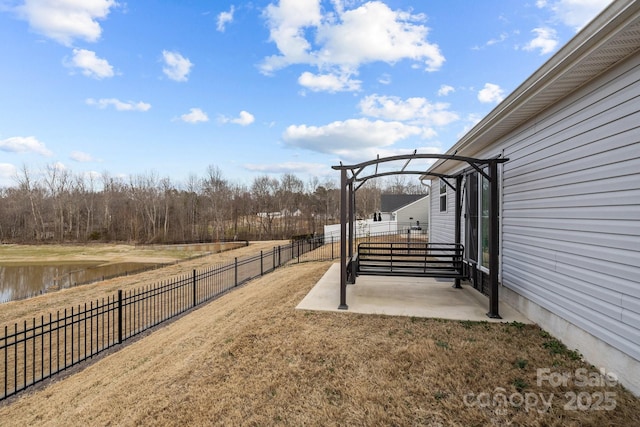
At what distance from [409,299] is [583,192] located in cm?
304

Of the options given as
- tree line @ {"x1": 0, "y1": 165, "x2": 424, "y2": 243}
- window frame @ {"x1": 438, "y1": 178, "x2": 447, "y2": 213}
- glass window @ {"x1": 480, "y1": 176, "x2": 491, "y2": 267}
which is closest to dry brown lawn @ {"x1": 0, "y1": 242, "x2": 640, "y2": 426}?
glass window @ {"x1": 480, "y1": 176, "x2": 491, "y2": 267}

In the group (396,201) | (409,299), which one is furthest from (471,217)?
(396,201)

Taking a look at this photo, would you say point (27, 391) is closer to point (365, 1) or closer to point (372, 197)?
point (365, 1)

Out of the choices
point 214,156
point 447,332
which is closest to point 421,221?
point 447,332

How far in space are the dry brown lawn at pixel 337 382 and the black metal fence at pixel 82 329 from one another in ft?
2.25

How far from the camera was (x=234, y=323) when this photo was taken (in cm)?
474

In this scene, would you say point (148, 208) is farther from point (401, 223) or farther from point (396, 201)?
point (401, 223)

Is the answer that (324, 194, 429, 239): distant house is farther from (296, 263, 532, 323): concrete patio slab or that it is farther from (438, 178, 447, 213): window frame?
(296, 263, 532, 323): concrete patio slab

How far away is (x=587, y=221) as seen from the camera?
3.07 m

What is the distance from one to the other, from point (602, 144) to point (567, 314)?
1860mm

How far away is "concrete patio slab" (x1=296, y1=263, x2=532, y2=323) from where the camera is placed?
14.9 ft

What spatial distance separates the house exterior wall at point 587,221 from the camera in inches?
100

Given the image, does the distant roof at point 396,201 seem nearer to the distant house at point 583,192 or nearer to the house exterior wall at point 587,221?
the distant house at point 583,192

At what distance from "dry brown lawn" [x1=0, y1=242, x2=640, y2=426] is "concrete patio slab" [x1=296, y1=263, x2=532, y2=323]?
317 millimetres
